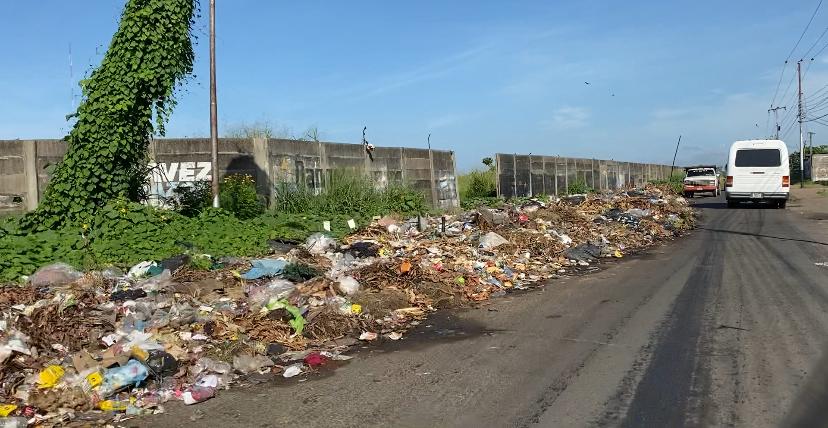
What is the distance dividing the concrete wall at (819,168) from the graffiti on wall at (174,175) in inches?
2457

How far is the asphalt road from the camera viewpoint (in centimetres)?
468

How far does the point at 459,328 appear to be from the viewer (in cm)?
760

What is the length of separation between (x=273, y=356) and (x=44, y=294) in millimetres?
3737

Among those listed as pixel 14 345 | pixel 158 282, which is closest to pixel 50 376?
pixel 14 345

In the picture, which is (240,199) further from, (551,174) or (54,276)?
(551,174)

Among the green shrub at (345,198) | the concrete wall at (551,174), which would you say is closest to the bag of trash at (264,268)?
the green shrub at (345,198)

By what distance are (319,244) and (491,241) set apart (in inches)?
139

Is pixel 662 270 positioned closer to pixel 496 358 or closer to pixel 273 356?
pixel 496 358

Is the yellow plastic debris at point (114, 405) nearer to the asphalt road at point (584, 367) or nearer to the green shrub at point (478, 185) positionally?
the asphalt road at point (584, 367)

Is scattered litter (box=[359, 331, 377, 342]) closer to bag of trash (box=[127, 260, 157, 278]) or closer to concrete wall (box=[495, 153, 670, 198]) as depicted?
bag of trash (box=[127, 260, 157, 278])

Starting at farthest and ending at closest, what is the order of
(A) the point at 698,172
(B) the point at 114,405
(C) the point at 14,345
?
(A) the point at 698,172 → (C) the point at 14,345 → (B) the point at 114,405

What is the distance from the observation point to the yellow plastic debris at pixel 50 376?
535 centimetres

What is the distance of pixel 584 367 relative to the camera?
5.76 meters

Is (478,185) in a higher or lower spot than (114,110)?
lower
